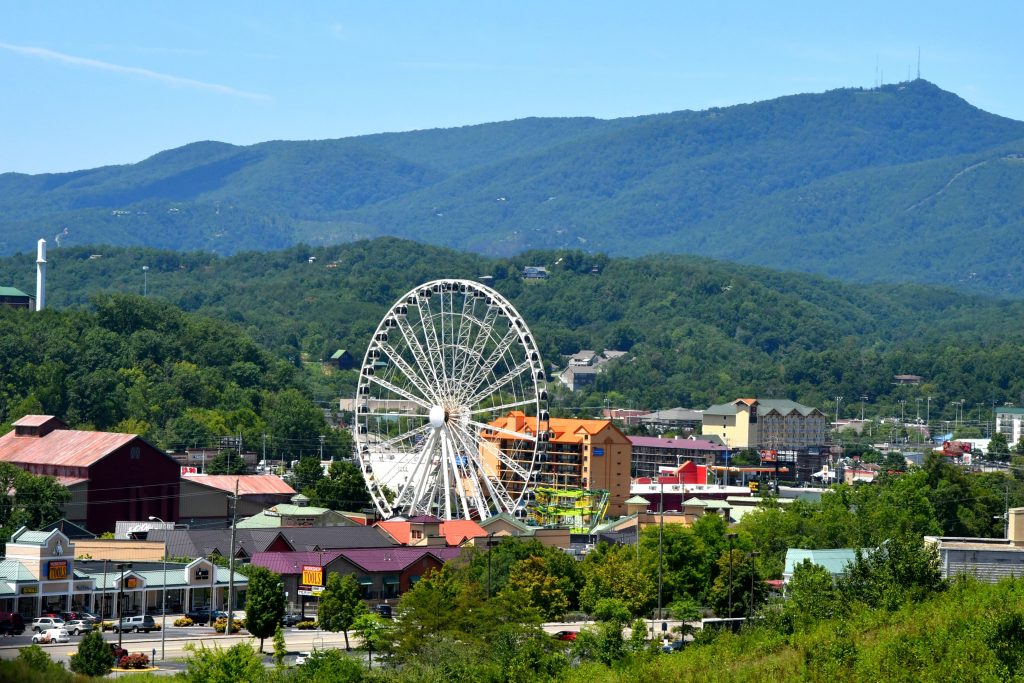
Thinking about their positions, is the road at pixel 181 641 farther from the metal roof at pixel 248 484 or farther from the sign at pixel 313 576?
the metal roof at pixel 248 484

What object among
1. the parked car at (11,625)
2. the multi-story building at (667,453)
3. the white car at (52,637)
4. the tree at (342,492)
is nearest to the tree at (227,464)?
the tree at (342,492)

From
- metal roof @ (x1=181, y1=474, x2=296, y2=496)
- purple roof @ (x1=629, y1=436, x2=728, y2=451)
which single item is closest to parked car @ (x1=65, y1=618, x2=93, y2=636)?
metal roof @ (x1=181, y1=474, x2=296, y2=496)

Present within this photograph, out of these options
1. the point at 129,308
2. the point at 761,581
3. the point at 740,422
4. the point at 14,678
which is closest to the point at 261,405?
the point at 129,308

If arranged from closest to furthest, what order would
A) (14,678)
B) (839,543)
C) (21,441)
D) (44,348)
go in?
1. (14,678)
2. (839,543)
3. (21,441)
4. (44,348)

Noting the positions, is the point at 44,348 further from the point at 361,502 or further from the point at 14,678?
the point at 14,678

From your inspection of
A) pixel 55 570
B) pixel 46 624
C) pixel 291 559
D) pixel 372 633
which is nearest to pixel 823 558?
pixel 291 559
